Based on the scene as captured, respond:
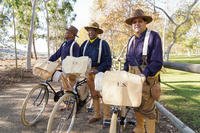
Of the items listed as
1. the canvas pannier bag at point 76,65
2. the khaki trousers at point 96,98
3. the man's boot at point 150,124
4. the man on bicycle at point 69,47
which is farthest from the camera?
the man on bicycle at point 69,47

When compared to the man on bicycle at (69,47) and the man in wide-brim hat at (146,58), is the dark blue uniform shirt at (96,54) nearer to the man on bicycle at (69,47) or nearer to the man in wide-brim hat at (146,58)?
the man on bicycle at (69,47)

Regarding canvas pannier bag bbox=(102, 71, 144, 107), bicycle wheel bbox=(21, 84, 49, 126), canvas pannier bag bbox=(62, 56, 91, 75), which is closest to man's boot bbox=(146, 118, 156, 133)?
canvas pannier bag bbox=(102, 71, 144, 107)

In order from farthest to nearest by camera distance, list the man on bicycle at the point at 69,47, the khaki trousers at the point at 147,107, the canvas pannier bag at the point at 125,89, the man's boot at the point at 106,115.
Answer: the man on bicycle at the point at 69,47
the man's boot at the point at 106,115
the khaki trousers at the point at 147,107
the canvas pannier bag at the point at 125,89

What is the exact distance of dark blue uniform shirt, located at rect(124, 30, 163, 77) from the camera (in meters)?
A: 4.15

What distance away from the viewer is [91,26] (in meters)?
5.97

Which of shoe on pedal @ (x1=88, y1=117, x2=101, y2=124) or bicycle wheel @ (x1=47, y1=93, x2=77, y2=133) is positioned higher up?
bicycle wheel @ (x1=47, y1=93, x2=77, y2=133)

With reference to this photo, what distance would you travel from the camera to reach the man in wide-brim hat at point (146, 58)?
4.18 m

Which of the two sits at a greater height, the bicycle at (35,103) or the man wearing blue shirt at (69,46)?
the man wearing blue shirt at (69,46)

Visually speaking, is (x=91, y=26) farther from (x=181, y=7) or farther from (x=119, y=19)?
→ (x=181, y=7)

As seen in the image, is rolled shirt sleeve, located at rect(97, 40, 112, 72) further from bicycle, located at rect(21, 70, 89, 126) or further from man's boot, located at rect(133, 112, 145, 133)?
man's boot, located at rect(133, 112, 145, 133)

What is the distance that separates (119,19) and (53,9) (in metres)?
9.09

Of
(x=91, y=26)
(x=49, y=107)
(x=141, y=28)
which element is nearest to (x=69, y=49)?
(x=91, y=26)

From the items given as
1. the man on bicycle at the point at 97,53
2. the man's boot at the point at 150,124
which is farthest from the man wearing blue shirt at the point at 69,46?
the man's boot at the point at 150,124

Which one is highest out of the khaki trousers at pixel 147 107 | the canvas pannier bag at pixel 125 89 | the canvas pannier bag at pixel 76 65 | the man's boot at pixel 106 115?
the canvas pannier bag at pixel 76 65
